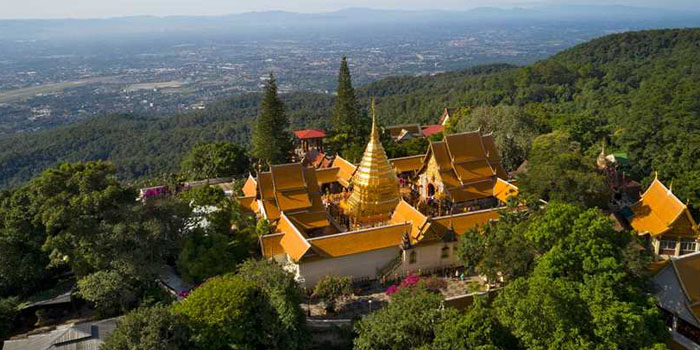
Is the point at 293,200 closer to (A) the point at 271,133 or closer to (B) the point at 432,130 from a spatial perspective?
(A) the point at 271,133

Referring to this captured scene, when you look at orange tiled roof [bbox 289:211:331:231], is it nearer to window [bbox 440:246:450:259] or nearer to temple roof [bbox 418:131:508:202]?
window [bbox 440:246:450:259]

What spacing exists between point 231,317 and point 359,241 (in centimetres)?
784

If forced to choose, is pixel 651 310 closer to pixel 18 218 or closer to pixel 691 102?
pixel 18 218

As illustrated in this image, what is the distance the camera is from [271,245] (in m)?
24.1

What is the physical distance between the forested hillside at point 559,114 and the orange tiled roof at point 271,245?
2051 cm

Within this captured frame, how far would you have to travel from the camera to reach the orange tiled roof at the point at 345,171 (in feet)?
109

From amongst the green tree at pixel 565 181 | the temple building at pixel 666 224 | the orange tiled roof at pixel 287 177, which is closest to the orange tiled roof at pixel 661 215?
the temple building at pixel 666 224

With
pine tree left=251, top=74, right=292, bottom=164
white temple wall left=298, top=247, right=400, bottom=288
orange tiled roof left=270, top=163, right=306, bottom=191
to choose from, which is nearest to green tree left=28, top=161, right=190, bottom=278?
white temple wall left=298, top=247, right=400, bottom=288

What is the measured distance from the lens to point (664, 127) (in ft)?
116

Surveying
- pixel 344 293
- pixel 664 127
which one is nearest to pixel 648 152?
pixel 664 127

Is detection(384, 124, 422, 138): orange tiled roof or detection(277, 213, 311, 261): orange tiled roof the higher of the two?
detection(277, 213, 311, 261): orange tiled roof

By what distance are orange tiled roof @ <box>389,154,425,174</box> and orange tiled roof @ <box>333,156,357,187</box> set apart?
291 cm

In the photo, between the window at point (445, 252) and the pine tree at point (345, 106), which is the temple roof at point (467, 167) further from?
the pine tree at point (345, 106)

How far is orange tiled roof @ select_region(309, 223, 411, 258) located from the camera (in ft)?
76.3
